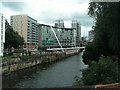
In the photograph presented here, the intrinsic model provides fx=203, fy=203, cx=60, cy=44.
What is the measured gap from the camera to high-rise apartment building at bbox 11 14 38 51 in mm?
45719

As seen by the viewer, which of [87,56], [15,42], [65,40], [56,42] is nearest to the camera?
[87,56]

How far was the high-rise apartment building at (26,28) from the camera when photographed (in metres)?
45.7

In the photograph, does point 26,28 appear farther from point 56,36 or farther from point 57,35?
point 57,35

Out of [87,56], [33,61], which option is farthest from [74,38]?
[87,56]

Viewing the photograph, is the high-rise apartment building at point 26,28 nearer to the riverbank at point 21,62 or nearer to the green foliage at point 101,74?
the riverbank at point 21,62

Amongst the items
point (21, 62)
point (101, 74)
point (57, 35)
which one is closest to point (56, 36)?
point (57, 35)

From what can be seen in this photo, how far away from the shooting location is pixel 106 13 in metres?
5.48

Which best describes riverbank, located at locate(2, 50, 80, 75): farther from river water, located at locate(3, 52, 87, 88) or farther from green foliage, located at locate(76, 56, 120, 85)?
green foliage, located at locate(76, 56, 120, 85)

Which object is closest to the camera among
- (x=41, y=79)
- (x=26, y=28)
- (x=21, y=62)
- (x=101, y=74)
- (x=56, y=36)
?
(x=101, y=74)

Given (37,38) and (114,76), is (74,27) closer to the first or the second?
(37,38)

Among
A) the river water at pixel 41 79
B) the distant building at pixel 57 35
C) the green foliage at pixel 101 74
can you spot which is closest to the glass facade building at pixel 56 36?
the distant building at pixel 57 35

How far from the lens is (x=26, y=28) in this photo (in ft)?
156

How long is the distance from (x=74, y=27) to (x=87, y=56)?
191 ft

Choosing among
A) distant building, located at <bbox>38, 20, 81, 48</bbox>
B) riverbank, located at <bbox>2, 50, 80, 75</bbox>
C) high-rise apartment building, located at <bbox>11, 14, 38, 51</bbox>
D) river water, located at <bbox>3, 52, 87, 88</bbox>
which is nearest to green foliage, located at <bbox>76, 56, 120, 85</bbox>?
river water, located at <bbox>3, 52, 87, 88</bbox>
